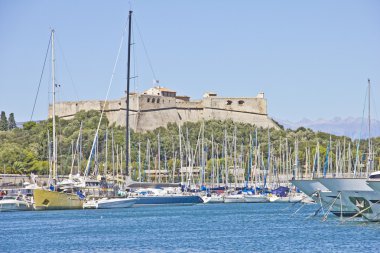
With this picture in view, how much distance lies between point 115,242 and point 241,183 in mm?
46037

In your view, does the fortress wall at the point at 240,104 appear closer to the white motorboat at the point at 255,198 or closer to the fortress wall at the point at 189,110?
the fortress wall at the point at 189,110

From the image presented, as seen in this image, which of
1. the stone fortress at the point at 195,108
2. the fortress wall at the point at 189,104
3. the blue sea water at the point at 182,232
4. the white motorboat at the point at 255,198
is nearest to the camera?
the blue sea water at the point at 182,232

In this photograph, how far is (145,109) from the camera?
125 m

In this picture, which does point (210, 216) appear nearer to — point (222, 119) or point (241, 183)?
point (241, 183)

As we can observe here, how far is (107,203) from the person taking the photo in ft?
202

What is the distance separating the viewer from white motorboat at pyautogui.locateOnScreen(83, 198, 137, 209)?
61.3 metres

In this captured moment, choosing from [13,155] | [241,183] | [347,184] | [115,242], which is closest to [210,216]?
[347,184]

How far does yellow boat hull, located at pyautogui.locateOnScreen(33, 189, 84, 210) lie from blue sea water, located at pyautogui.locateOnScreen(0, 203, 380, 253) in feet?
2.76

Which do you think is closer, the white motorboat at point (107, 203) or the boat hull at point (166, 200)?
the white motorboat at point (107, 203)

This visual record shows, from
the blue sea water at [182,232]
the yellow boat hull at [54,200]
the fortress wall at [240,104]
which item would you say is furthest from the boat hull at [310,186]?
the fortress wall at [240,104]

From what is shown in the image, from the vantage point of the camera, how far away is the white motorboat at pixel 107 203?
6131 cm

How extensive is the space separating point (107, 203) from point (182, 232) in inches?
733

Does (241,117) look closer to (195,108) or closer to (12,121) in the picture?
(195,108)

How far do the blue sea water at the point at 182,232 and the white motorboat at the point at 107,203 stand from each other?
1968 millimetres
